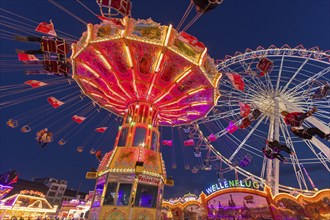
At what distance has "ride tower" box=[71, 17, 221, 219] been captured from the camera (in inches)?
480

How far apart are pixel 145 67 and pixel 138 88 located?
178cm

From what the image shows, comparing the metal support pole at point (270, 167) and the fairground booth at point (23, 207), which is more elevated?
the metal support pole at point (270, 167)

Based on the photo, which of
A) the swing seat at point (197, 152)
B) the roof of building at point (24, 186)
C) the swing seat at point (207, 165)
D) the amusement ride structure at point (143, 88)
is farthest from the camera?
the roof of building at point (24, 186)

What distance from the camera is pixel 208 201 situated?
1662 cm

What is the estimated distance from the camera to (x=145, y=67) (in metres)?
13.7

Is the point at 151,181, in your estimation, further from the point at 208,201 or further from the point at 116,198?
the point at 208,201

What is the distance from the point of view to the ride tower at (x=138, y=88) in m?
12.2

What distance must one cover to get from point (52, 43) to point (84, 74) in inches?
161

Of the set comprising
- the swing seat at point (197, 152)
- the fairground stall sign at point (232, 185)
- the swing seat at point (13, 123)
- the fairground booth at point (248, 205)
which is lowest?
the fairground booth at point (248, 205)

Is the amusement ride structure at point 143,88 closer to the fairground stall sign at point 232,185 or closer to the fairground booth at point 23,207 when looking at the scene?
the fairground stall sign at point 232,185

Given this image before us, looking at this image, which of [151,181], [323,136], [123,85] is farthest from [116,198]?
[323,136]

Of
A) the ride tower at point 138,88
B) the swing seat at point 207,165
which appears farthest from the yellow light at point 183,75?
the swing seat at point 207,165

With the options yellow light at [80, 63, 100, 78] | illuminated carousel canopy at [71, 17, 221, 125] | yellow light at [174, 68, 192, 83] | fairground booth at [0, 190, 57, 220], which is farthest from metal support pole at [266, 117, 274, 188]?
fairground booth at [0, 190, 57, 220]

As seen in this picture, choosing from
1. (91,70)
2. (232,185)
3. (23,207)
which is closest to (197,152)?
(232,185)
